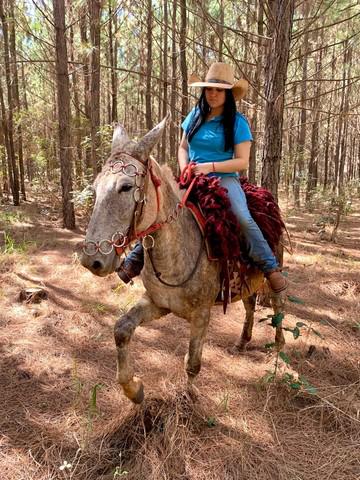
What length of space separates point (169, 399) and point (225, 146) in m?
2.19

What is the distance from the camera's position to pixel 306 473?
2.69 m

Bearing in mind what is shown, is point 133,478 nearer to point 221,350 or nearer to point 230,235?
point 230,235

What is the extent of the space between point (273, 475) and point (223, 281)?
1.42 metres

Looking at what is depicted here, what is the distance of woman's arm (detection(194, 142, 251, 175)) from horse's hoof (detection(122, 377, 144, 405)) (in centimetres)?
172

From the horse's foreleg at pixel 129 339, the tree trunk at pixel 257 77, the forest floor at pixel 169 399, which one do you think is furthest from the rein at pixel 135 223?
the tree trunk at pixel 257 77

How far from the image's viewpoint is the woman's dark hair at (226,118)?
10.8 ft

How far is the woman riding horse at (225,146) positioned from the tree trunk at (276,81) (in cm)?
178

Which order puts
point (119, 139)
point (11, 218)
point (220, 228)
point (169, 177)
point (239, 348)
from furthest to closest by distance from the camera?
1. point (11, 218)
2. point (239, 348)
3. point (220, 228)
4. point (169, 177)
5. point (119, 139)

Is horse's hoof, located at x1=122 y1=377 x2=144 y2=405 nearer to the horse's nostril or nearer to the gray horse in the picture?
the gray horse

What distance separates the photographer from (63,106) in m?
9.61

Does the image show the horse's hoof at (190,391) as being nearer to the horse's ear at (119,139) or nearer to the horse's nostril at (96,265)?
the horse's nostril at (96,265)

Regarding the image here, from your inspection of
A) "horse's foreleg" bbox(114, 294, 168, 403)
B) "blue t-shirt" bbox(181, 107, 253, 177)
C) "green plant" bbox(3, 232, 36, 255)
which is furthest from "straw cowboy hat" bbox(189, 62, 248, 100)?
"green plant" bbox(3, 232, 36, 255)

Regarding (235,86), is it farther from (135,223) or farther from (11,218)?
(11,218)

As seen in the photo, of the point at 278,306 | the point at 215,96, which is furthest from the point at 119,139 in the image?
the point at 278,306
